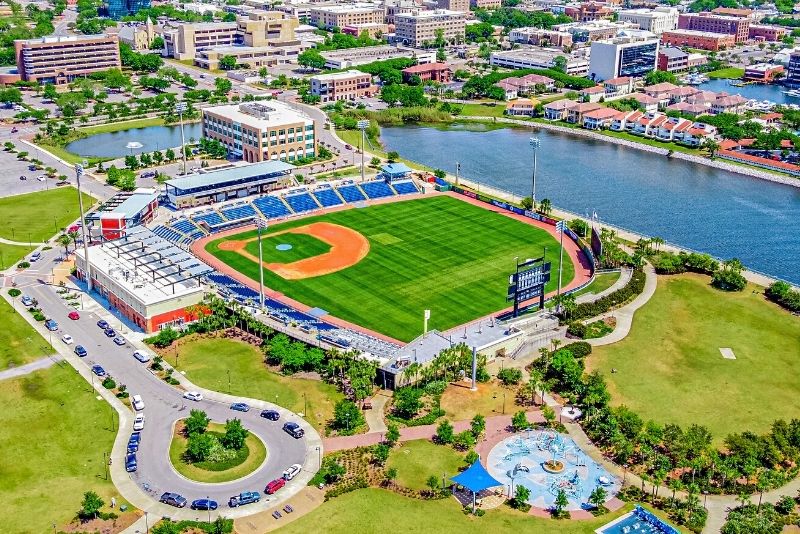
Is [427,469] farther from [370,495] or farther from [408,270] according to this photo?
[408,270]

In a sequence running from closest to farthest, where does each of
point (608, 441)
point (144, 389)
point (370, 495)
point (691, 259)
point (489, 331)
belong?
point (370, 495), point (608, 441), point (144, 389), point (489, 331), point (691, 259)

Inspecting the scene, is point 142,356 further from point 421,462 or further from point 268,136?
point 268,136

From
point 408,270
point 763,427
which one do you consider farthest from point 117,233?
point 763,427

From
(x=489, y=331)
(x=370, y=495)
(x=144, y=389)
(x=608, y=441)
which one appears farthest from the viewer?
(x=489, y=331)

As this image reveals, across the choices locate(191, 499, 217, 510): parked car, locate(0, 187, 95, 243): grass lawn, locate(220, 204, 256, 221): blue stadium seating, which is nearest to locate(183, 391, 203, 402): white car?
locate(191, 499, 217, 510): parked car

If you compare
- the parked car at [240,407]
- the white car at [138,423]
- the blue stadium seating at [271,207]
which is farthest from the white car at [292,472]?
the blue stadium seating at [271,207]

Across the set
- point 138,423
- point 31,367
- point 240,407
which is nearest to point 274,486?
point 240,407

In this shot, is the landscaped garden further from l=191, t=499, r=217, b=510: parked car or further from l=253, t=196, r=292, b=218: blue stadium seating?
l=253, t=196, r=292, b=218: blue stadium seating
